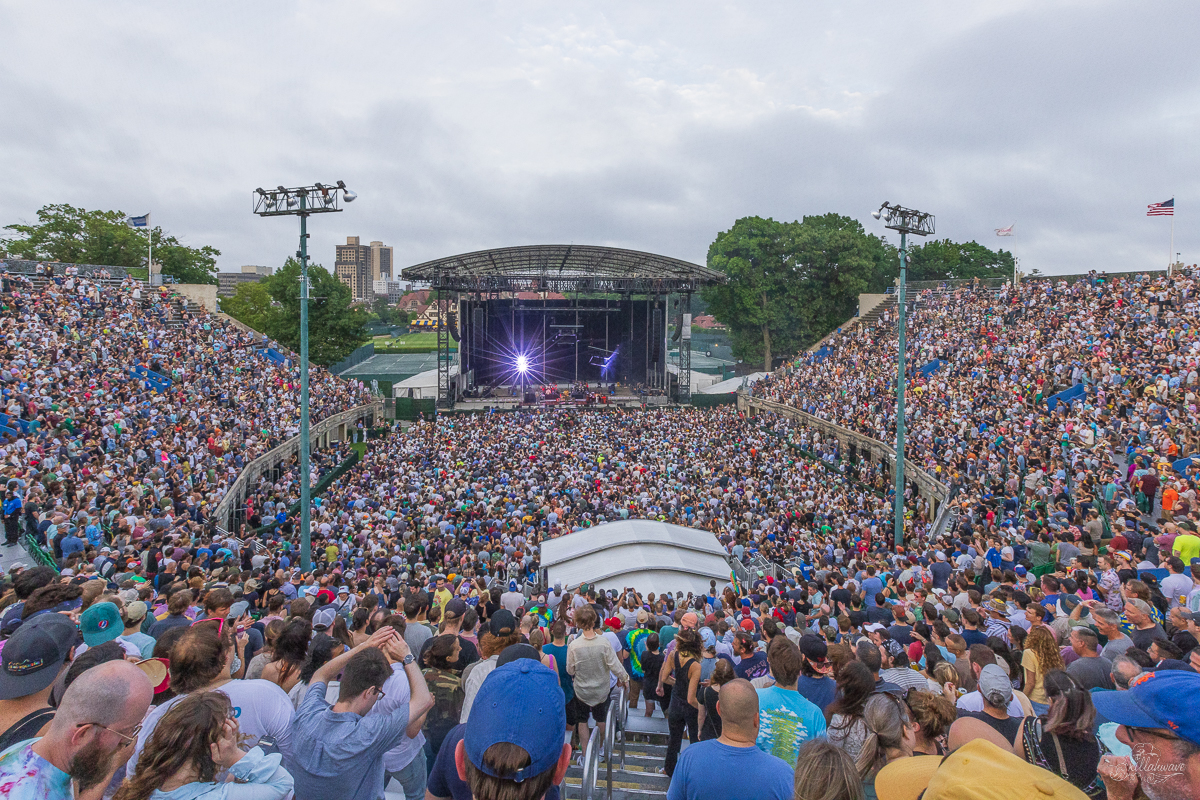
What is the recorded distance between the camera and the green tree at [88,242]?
3944 cm

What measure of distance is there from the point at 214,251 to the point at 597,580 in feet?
161

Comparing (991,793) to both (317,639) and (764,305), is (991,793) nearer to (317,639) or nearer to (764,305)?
(317,639)

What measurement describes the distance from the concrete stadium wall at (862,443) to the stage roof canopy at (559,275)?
6794 mm

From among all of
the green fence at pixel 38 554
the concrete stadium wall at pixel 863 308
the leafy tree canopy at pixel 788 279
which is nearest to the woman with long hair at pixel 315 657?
Result: the green fence at pixel 38 554

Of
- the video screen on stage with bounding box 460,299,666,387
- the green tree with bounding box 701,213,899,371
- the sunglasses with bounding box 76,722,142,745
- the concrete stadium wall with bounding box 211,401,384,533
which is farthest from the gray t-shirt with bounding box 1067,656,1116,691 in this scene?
the green tree with bounding box 701,213,899,371

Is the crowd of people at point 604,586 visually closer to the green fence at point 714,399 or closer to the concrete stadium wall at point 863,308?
the concrete stadium wall at point 863,308

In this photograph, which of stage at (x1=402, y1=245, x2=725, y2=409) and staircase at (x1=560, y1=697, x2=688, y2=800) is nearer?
staircase at (x1=560, y1=697, x2=688, y2=800)

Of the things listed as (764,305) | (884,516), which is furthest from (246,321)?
(884,516)

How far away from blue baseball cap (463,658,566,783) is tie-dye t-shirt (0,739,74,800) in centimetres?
118

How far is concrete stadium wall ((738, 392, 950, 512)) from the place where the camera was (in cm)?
1765

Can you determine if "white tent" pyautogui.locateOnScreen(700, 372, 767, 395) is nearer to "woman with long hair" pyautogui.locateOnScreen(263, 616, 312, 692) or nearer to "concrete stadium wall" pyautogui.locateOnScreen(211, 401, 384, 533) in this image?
"concrete stadium wall" pyautogui.locateOnScreen(211, 401, 384, 533)

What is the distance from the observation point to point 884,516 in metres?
15.6

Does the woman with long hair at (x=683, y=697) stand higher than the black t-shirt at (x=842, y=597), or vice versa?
the woman with long hair at (x=683, y=697)

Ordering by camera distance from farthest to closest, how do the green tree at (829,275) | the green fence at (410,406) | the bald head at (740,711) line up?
the green tree at (829,275) → the green fence at (410,406) → the bald head at (740,711)
